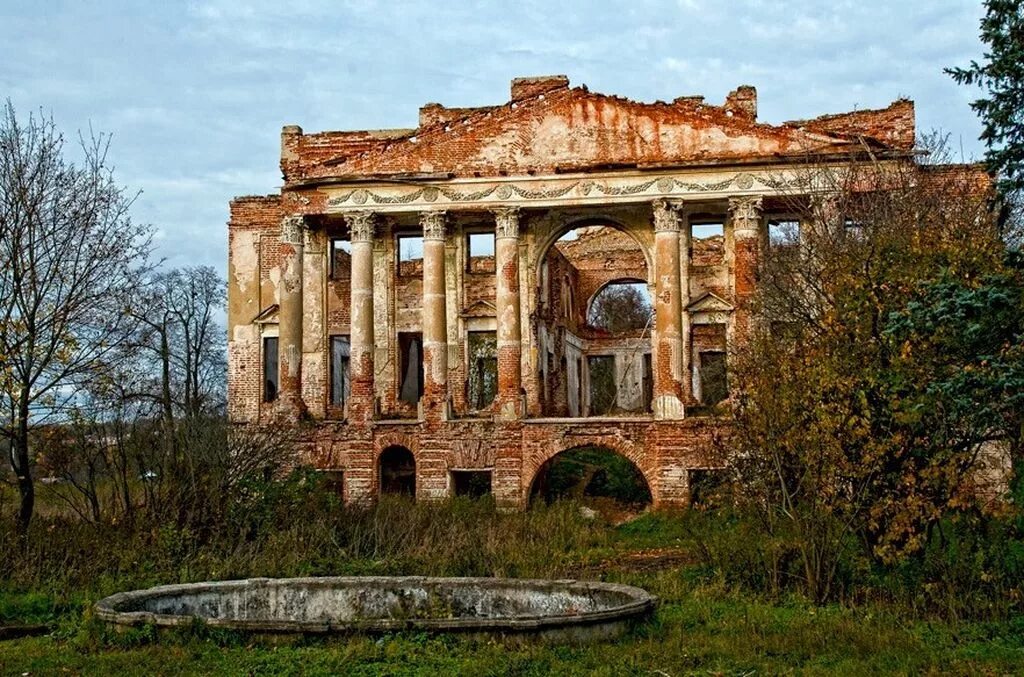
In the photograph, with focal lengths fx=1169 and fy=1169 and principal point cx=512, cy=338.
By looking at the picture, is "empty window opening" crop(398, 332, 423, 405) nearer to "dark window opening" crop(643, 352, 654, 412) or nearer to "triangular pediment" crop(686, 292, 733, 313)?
"dark window opening" crop(643, 352, 654, 412)

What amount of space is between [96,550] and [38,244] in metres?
4.72

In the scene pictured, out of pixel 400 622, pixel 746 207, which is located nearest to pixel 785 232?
pixel 746 207

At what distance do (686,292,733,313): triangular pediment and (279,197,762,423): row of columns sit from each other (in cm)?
31

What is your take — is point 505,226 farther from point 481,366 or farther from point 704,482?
point 704,482

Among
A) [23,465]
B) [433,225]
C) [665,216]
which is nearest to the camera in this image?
[23,465]

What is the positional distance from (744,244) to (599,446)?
4.87 meters

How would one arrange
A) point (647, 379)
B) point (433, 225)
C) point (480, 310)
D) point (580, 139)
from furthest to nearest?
point (647, 379), point (480, 310), point (433, 225), point (580, 139)

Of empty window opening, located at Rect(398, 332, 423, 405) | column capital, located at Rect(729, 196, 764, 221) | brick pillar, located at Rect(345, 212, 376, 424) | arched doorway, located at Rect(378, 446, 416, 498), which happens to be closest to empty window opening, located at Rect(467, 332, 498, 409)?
empty window opening, located at Rect(398, 332, 423, 405)

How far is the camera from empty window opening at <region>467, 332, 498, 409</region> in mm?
27953

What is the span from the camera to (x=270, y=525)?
15938 millimetres

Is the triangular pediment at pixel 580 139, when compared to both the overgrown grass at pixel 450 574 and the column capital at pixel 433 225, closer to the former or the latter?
the column capital at pixel 433 225

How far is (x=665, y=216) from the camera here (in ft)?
76.5

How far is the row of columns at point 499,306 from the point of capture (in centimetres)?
2291

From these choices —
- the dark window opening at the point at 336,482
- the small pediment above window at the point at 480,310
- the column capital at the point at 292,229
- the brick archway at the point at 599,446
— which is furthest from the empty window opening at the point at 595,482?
the column capital at the point at 292,229
